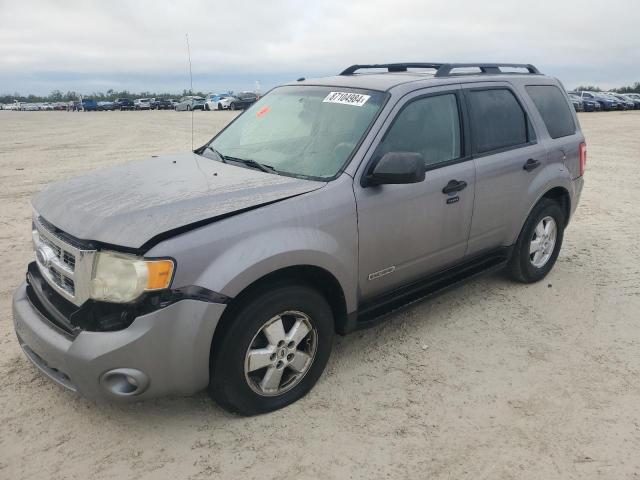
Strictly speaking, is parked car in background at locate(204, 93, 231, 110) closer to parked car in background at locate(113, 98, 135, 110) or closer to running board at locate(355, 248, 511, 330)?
parked car in background at locate(113, 98, 135, 110)

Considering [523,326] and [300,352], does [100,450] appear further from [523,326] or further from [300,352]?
[523,326]

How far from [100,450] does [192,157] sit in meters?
2.12

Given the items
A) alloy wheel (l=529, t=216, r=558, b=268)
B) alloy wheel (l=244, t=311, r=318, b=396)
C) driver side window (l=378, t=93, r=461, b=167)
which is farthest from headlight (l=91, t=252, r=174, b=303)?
alloy wheel (l=529, t=216, r=558, b=268)

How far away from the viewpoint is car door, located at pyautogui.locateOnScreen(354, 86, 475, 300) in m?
3.29

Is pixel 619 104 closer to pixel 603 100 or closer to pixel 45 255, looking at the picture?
pixel 603 100

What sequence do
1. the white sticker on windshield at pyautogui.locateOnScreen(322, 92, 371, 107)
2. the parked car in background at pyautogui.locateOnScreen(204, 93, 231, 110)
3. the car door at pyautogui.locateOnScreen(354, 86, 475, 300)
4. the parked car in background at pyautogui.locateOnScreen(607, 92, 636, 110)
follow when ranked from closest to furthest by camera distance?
the car door at pyautogui.locateOnScreen(354, 86, 475, 300) < the white sticker on windshield at pyautogui.locateOnScreen(322, 92, 371, 107) < the parked car in background at pyautogui.locateOnScreen(607, 92, 636, 110) < the parked car in background at pyautogui.locateOnScreen(204, 93, 231, 110)

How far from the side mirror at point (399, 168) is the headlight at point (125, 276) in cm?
134

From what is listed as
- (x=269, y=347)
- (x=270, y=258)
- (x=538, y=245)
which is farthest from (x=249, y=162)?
(x=538, y=245)

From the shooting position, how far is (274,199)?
288 centimetres

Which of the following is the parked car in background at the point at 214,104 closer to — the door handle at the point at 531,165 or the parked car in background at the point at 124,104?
the parked car in background at the point at 124,104

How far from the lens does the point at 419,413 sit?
306 cm

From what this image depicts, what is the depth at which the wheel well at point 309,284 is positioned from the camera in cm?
275

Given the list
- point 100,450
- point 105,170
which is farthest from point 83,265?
point 105,170

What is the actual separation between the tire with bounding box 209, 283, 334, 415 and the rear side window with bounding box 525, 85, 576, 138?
289 cm
